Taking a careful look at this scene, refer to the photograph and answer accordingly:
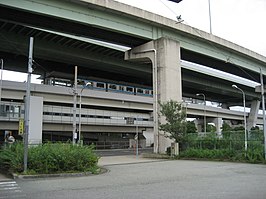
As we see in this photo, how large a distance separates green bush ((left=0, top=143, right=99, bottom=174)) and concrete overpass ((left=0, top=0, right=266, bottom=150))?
15241 mm

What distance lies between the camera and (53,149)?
1585cm

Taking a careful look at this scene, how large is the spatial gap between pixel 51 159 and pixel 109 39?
22.0m

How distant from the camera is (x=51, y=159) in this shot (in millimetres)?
15328

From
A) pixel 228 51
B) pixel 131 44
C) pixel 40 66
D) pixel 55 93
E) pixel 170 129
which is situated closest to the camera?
pixel 170 129

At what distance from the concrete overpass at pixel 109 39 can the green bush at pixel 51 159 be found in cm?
1524

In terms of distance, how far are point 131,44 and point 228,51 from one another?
14202mm

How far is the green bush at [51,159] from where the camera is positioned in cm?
1516

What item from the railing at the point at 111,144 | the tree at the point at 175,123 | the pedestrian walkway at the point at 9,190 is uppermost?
the tree at the point at 175,123

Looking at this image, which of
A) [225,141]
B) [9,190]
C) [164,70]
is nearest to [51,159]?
[9,190]

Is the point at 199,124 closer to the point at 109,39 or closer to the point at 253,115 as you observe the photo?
the point at 253,115

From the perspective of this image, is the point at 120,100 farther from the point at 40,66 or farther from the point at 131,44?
the point at 131,44

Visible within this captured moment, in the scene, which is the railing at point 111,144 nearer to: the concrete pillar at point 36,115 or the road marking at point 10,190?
the concrete pillar at point 36,115

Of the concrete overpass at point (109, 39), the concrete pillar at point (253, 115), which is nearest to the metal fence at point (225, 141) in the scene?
the concrete overpass at point (109, 39)

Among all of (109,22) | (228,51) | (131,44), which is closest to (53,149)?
(109,22)
